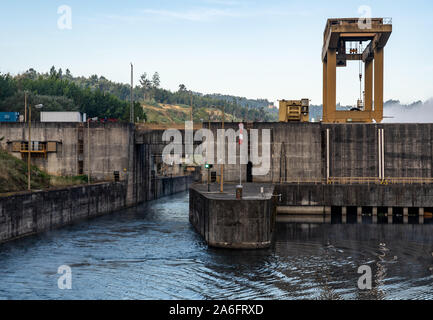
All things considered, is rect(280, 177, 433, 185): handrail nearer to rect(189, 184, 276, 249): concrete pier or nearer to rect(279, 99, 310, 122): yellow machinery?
rect(279, 99, 310, 122): yellow machinery

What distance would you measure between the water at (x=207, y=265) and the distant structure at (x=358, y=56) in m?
31.7

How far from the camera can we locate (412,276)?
37344 mm

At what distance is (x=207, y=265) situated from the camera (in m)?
39.5

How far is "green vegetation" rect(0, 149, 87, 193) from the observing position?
56644 millimetres

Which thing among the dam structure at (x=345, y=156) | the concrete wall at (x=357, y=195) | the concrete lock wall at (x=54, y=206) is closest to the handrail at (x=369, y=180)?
the dam structure at (x=345, y=156)

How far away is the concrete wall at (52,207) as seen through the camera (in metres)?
48.1

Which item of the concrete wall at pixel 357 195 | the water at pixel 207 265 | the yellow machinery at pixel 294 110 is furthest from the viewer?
the yellow machinery at pixel 294 110

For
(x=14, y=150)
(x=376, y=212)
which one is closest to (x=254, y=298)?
(x=376, y=212)

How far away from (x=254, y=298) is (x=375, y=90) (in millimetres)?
65323

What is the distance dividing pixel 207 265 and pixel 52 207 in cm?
2560

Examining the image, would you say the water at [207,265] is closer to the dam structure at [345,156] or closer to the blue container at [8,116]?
the dam structure at [345,156]

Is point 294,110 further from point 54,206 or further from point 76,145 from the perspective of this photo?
point 54,206

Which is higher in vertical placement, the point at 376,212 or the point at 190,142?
the point at 190,142
